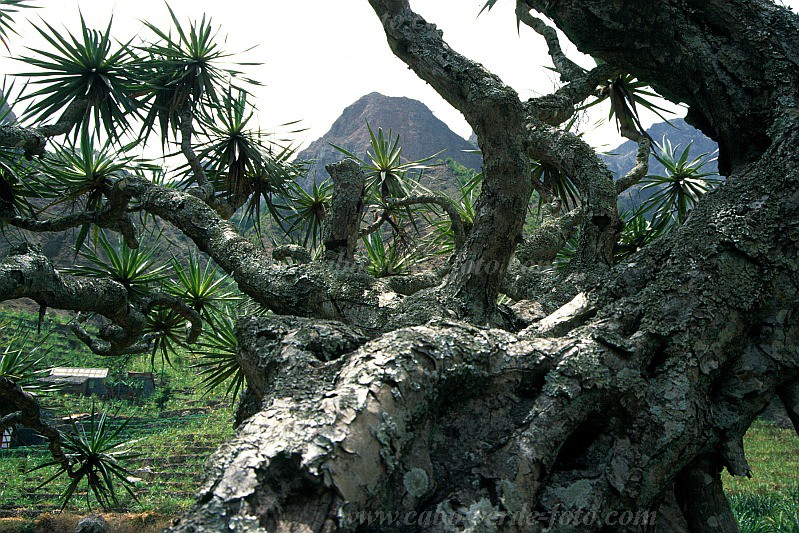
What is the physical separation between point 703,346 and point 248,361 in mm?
1235

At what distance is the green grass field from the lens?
8.05m

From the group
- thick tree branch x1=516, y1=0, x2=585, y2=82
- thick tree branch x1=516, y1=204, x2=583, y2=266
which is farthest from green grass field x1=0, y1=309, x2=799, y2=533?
thick tree branch x1=516, y1=0, x2=585, y2=82

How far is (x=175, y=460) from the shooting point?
38.2ft

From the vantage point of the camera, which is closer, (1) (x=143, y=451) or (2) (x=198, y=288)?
(2) (x=198, y=288)

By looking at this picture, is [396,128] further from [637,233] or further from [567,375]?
[567,375]

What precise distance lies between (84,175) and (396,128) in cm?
4675

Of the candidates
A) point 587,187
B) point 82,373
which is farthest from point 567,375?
point 82,373

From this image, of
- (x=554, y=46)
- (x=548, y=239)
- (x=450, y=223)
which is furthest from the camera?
(x=450, y=223)

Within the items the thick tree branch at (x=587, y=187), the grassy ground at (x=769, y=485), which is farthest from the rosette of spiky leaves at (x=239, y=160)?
the grassy ground at (x=769, y=485)

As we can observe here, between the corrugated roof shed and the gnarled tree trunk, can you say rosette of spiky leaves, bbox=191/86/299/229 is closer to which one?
the gnarled tree trunk

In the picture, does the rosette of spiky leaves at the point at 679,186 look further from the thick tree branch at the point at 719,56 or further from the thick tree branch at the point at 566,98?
the thick tree branch at the point at 719,56

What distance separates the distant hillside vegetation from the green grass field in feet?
101

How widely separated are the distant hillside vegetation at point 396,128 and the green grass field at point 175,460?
30.9 m

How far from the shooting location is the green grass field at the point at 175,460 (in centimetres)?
805
